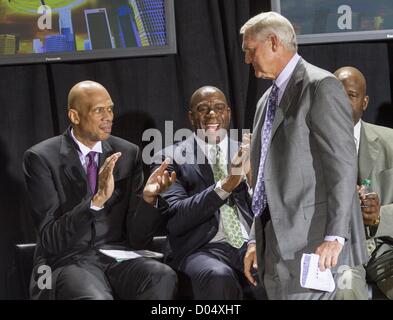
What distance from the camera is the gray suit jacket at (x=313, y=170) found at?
261cm

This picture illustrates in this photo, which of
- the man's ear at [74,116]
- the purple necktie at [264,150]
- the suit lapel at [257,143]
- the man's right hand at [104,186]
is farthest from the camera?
the man's ear at [74,116]

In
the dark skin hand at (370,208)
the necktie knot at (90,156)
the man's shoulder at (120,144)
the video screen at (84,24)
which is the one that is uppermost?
the video screen at (84,24)

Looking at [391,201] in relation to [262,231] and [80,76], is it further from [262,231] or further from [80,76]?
[80,76]

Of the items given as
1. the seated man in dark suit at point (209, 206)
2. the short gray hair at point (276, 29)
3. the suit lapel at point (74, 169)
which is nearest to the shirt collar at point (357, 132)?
the seated man in dark suit at point (209, 206)

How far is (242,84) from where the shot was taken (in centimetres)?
393

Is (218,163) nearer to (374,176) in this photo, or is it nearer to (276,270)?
(374,176)

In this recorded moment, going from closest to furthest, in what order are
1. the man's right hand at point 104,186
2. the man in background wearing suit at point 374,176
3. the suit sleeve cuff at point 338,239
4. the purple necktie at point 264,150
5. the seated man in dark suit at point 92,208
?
the suit sleeve cuff at point 338,239
the purple necktie at point 264,150
the man in background wearing suit at point 374,176
the seated man in dark suit at point 92,208
the man's right hand at point 104,186

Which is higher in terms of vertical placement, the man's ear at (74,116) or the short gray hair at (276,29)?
the short gray hair at (276,29)

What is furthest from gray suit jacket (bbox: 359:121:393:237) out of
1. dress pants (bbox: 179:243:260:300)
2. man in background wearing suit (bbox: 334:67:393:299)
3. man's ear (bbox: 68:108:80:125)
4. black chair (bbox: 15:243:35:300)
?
black chair (bbox: 15:243:35:300)

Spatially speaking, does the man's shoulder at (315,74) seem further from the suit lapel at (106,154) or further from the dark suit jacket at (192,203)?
the suit lapel at (106,154)

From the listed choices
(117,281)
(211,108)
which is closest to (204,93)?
(211,108)

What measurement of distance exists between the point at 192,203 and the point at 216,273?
0.40 m

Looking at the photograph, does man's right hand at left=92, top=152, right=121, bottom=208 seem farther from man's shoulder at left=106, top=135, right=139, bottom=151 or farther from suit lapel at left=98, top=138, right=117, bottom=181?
man's shoulder at left=106, top=135, right=139, bottom=151
